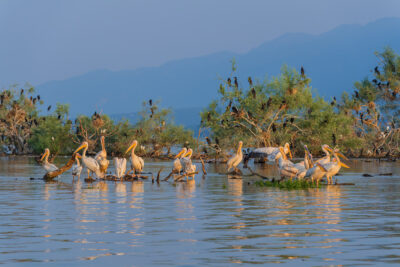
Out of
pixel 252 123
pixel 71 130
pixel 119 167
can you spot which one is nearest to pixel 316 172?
pixel 119 167

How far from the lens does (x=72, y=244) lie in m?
12.0

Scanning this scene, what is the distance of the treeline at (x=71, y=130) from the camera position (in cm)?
6091

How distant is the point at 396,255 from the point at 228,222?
478 centimetres

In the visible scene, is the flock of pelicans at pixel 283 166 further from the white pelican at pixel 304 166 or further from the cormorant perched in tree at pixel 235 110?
the cormorant perched in tree at pixel 235 110

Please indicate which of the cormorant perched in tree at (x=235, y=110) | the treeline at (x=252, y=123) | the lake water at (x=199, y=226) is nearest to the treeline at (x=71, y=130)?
the treeline at (x=252, y=123)

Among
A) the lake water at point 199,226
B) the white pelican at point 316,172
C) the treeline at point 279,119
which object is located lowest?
the lake water at point 199,226

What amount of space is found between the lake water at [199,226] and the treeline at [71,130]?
36.3 m

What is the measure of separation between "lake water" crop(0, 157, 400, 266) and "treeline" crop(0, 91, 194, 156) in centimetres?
3627

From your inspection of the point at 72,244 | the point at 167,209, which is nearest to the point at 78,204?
the point at 167,209

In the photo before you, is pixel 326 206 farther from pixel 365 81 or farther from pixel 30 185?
pixel 365 81

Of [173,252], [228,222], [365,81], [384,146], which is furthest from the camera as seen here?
[365,81]

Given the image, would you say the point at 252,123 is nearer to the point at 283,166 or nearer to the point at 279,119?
the point at 279,119

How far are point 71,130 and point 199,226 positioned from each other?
2123 inches

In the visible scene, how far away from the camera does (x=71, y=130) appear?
6719cm
